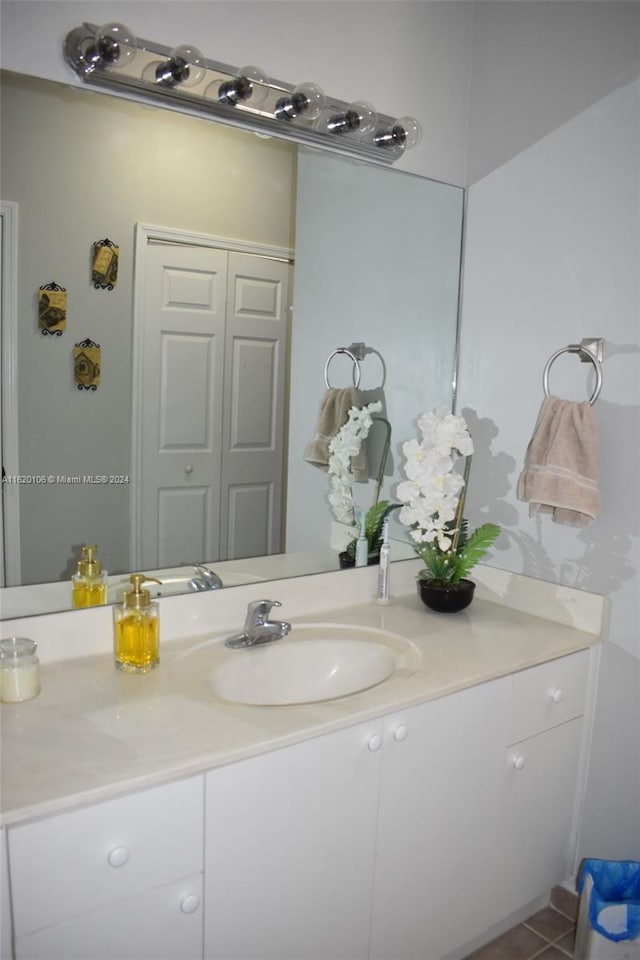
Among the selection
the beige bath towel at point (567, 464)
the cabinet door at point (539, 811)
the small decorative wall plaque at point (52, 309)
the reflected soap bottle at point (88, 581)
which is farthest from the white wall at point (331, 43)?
the cabinet door at point (539, 811)

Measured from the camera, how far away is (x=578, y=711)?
1.80 meters

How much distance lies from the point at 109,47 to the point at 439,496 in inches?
45.9

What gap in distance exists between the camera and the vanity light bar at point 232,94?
137 cm

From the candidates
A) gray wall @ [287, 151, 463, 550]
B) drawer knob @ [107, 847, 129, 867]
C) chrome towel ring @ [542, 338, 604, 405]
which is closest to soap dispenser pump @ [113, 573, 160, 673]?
drawer knob @ [107, 847, 129, 867]

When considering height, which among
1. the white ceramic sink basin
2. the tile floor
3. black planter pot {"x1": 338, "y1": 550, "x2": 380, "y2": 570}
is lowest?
the tile floor

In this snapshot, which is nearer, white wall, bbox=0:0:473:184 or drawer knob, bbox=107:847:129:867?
drawer knob, bbox=107:847:129:867

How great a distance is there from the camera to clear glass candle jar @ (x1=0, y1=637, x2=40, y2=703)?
126 centimetres

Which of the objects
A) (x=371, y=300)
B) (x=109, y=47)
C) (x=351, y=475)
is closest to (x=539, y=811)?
(x=351, y=475)

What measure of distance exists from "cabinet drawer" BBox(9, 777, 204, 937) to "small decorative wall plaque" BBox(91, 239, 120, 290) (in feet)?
3.08

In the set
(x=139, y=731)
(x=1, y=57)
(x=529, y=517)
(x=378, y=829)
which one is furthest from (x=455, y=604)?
(x=1, y=57)

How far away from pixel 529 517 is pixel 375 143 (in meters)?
1.02

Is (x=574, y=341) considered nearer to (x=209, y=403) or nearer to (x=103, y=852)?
(x=209, y=403)

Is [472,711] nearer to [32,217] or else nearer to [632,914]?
[632,914]

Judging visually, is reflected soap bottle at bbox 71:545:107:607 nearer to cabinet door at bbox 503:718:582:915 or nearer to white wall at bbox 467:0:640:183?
cabinet door at bbox 503:718:582:915
